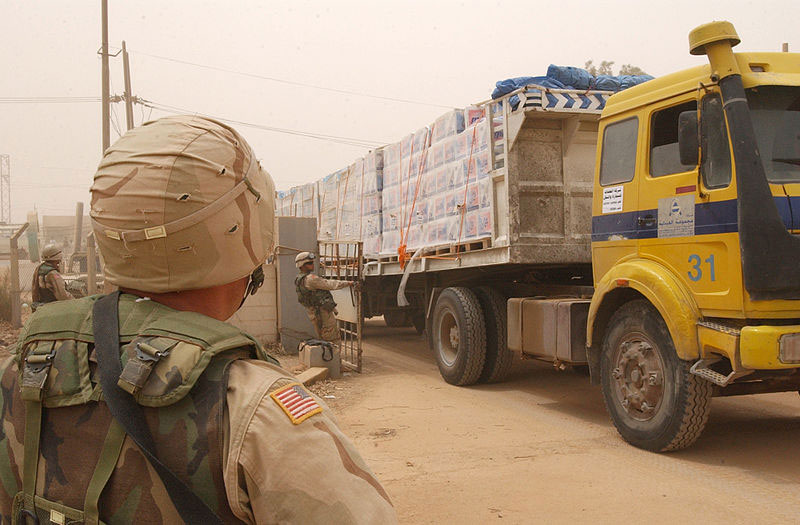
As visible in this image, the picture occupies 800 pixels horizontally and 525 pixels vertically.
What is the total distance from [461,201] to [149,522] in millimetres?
6978

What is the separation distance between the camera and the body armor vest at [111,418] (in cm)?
113

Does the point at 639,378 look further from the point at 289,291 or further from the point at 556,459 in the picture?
the point at 289,291

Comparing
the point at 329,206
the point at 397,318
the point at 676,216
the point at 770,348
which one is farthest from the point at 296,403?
the point at 329,206

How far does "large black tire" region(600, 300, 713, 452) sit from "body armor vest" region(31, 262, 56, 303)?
704cm

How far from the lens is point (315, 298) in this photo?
32.1 ft

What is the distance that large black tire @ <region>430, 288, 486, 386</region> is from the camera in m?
8.04

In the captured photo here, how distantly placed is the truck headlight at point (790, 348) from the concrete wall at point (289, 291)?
803 cm

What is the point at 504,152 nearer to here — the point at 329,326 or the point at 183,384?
the point at 329,326

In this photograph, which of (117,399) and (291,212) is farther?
(291,212)

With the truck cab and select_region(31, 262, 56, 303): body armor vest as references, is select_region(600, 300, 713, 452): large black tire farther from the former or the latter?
select_region(31, 262, 56, 303): body armor vest

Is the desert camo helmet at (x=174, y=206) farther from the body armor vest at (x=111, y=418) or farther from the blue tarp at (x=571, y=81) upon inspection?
the blue tarp at (x=571, y=81)

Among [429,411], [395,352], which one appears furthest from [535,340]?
[395,352]

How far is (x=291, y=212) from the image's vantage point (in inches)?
654

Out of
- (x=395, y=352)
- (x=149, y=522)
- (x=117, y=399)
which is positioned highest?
(x=117, y=399)
